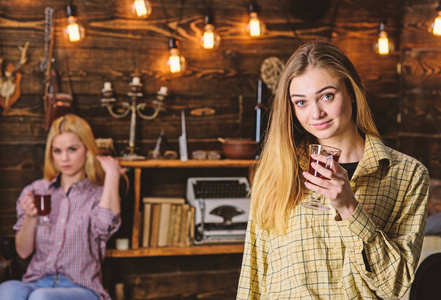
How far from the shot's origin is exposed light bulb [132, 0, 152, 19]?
317 centimetres

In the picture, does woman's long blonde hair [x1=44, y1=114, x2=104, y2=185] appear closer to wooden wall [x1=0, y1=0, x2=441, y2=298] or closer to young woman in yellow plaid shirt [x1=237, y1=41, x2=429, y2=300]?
wooden wall [x1=0, y1=0, x2=441, y2=298]

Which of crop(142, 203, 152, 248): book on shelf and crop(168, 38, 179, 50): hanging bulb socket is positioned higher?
crop(168, 38, 179, 50): hanging bulb socket

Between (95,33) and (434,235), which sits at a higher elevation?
(95,33)

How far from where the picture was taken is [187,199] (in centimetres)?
343

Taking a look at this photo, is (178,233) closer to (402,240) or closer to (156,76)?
(156,76)

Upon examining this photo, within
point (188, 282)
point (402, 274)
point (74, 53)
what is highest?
point (74, 53)

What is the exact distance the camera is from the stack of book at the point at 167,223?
3143 mm

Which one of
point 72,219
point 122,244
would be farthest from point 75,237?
point 122,244

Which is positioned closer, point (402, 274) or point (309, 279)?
point (402, 274)

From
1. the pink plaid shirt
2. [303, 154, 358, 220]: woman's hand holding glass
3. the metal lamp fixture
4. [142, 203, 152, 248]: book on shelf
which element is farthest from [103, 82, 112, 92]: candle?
[303, 154, 358, 220]: woman's hand holding glass

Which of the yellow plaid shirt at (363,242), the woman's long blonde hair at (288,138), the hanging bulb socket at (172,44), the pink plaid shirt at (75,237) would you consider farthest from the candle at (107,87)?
the yellow plaid shirt at (363,242)

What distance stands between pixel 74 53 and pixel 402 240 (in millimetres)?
2553

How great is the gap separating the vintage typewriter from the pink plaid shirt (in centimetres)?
58

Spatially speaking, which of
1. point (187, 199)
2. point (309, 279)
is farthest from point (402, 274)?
point (187, 199)
